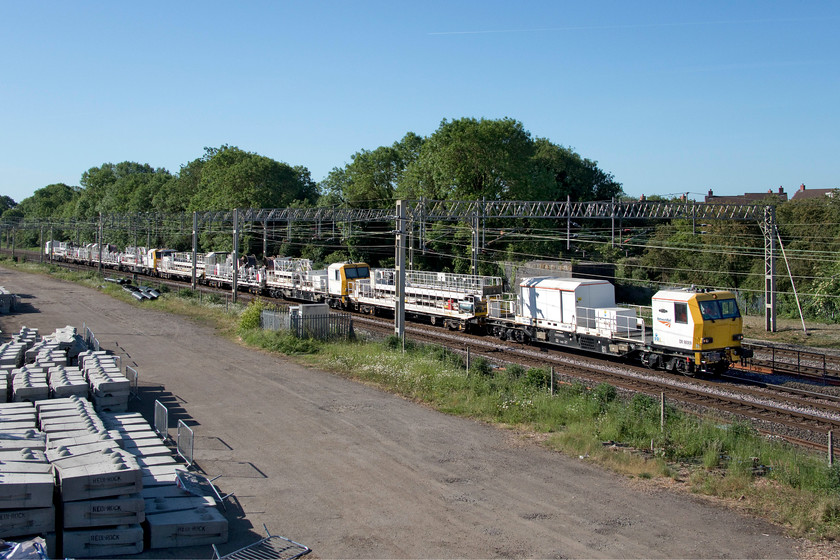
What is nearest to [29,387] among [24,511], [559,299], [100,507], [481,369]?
[24,511]

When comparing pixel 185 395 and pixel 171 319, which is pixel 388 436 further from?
pixel 171 319

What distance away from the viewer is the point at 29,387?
592 inches

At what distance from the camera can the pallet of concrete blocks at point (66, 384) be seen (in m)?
15.2

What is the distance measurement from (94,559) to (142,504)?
881 millimetres

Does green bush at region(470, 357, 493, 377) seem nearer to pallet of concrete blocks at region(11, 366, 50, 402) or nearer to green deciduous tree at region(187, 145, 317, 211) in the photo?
pallet of concrete blocks at region(11, 366, 50, 402)

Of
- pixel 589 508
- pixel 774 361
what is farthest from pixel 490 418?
pixel 774 361

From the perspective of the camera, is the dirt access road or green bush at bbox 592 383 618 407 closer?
the dirt access road

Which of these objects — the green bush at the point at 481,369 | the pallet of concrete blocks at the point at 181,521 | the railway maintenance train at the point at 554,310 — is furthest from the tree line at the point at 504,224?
the pallet of concrete blocks at the point at 181,521

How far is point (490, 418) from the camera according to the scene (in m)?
16.6

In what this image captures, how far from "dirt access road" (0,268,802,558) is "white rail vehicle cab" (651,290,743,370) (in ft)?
31.6

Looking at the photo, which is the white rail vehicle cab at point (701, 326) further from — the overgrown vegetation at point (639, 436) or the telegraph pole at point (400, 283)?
the telegraph pole at point (400, 283)

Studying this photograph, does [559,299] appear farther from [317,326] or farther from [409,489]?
[409,489]

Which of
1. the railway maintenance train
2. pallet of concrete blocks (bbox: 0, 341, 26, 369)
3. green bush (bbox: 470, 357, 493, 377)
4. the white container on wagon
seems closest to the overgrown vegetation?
green bush (bbox: 470, 357, 493, 377)

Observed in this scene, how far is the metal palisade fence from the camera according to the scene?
2800 cm
